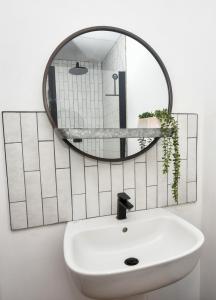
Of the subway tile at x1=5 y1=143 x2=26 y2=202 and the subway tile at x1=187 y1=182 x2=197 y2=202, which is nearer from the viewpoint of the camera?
the subway tile at x1=5 y1=143 x2=26 y2=202

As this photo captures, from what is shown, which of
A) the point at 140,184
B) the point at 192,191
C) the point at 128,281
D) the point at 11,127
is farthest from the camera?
the point at 192,191

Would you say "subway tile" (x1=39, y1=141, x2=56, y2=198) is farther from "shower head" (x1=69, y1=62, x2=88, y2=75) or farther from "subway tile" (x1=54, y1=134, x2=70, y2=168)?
"shower head" (x1=69, y1=62, x2=88, y2=75)

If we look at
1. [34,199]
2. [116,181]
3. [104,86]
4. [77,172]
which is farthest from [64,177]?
[104,86]

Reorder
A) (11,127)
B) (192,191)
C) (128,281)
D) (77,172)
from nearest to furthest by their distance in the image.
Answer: (128,281) → (11,127) → (77,172) → (192,191)

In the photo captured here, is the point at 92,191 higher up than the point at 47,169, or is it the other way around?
the point at 47,169

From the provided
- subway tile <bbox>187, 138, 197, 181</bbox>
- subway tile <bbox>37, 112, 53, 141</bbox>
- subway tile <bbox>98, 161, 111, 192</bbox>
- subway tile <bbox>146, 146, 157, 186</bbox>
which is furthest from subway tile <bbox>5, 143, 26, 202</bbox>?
subway tile <bbox>187, 138, 197, 181</bbox>

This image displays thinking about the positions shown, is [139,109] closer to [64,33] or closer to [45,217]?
[64,33]

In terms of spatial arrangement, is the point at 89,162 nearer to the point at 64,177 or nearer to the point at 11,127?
the point at 64,177

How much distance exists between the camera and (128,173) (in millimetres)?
1089

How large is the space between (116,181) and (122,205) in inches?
5.4

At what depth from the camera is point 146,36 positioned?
41.7 inches

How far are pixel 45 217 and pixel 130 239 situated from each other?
43 cm

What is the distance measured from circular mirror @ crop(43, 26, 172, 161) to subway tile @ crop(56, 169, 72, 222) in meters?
0.14

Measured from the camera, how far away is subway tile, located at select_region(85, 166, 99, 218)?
103 centimetres
